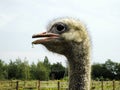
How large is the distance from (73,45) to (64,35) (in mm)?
148

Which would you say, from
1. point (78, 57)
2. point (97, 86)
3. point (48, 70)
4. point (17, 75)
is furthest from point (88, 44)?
point (48, 70)

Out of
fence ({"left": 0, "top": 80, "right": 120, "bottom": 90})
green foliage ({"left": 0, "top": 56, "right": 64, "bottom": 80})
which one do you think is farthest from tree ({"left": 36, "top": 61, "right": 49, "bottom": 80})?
fence ({"left": 0, "top": 80, "right": 120, "bottom": 90})

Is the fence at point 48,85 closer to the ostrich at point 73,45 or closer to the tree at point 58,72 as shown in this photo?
the ostrich at point 73,45

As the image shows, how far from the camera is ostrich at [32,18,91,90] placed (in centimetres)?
450

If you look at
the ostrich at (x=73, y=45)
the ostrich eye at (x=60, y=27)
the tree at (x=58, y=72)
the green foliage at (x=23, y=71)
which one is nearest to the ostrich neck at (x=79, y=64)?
the ostrich at (x=73, y=45)

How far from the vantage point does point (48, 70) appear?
246ft

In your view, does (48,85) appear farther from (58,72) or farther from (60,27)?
(58,72)

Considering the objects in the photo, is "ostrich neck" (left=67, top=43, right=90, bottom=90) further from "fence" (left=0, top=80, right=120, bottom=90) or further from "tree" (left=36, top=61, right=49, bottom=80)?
"tree" (left=36, top=61, right=49, bottom=80)

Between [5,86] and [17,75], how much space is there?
152 feet

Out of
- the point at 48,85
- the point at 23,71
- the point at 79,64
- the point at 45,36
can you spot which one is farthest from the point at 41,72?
the point at 45,36

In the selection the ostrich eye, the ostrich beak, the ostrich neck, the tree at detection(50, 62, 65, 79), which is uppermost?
the tree at detection(50, 62, 65, 79)

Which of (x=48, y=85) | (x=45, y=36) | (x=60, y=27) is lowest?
(x=48, y=85)

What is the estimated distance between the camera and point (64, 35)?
4.54 meters

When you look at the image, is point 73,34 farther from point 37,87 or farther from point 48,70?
point 48,70
